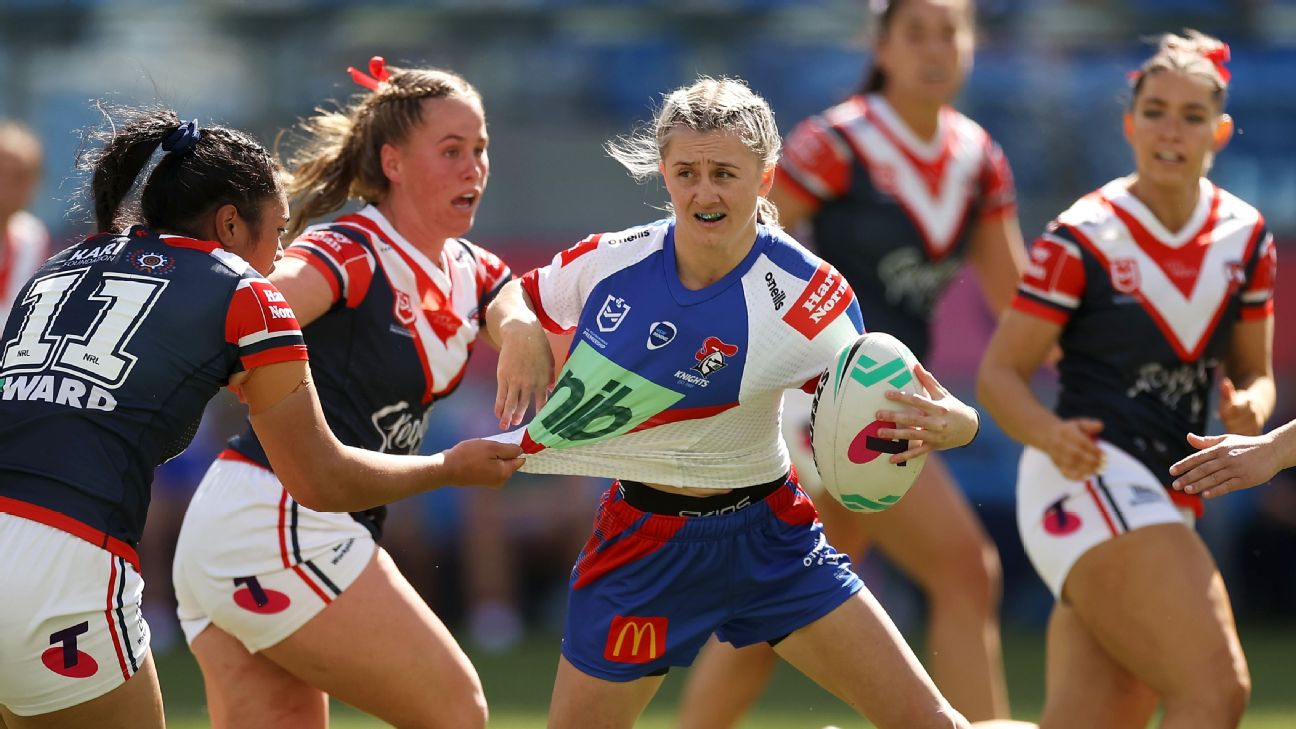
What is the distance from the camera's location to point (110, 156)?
3.94 metres

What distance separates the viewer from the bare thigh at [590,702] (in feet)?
13.9

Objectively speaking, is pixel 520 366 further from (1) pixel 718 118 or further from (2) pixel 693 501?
(1) pixel 718 118

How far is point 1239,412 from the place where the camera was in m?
4.95

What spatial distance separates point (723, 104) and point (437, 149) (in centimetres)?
106

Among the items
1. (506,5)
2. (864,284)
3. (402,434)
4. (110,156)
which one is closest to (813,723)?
(864,284)

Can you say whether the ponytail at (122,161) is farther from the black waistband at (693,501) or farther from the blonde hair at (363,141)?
the black waistband at (693,501)

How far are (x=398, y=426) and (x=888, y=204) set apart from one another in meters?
2.47

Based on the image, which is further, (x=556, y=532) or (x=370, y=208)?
(x=556, y=532)

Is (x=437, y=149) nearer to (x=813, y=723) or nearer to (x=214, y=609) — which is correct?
(x=214, y=609)

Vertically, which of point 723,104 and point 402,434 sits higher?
point 723,104

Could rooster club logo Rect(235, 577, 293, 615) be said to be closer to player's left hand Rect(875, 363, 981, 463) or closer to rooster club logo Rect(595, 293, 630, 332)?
rooster club logo Rect(595, 293, 630, 332)

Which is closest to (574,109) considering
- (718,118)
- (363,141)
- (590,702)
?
(363,141)

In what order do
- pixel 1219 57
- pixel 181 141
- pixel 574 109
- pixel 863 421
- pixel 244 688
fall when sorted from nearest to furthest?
pixel 181 141 → pixel 863 421 → pixel 244 688 → pixel 1219 57 → pixel 574 109

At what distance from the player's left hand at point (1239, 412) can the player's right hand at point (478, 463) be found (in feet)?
7.09
